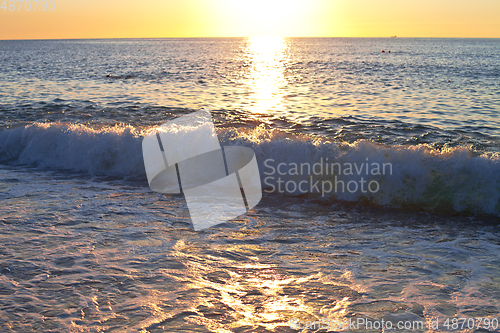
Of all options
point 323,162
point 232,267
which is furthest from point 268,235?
point 323,162

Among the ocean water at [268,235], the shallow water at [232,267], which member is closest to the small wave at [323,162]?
the ocean water at [268,235]

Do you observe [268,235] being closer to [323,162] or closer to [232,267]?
[232,267]

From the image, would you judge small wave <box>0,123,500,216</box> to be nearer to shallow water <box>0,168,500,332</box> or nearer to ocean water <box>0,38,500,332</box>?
ocean water <box>0,38,500,332</box>

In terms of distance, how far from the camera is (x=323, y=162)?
9570 mm

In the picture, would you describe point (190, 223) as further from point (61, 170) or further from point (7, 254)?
point (61, 170)

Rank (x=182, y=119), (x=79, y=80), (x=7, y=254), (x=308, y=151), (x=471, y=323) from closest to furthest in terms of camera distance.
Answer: (x=471, y=323) → (x=7, y=254) → (x=308, y=151) → (x=182, y=119) → (x=79, y=80)

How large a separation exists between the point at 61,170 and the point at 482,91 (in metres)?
21.7

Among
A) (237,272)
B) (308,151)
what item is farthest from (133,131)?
(237,272)

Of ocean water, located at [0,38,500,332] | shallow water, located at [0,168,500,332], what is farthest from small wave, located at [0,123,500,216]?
shallow water, located at [0,168,500,332]

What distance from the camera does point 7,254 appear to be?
526cm

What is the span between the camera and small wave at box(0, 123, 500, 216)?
324 inches

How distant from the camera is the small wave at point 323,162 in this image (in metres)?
8.23

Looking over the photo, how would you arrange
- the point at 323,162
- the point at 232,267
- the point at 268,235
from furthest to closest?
1. the point at 323,162
2. the point at 268,235
3. the point at 232,267

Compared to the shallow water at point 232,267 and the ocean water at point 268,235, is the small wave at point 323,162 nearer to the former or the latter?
the ocean water at point 268,235
